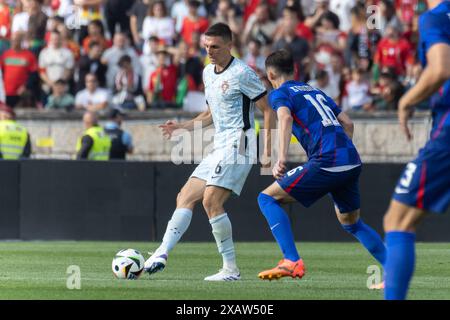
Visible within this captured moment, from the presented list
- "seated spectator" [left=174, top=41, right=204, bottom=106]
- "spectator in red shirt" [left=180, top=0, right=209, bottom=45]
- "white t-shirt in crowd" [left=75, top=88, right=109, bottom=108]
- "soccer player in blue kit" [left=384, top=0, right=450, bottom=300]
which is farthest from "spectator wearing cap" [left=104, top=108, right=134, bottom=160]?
"soccer player in blue kit" [left=384, top=0, right=450, bottom=300]

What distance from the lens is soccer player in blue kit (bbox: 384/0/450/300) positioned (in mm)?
8039

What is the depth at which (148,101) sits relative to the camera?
2333 cm

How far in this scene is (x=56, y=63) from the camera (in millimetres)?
23734

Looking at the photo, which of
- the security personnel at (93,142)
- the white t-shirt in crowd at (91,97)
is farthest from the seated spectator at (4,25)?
the security personnel at (93,142)

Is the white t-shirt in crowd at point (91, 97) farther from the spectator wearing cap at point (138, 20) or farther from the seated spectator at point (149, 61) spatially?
the spectator wearing cap at point (138, 20)

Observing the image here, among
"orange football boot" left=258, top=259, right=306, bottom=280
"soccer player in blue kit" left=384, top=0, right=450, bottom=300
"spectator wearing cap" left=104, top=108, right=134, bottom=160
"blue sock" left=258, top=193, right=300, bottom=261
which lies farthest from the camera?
"spectator wearing cap" left=104, top=108, right=134, bottom=160

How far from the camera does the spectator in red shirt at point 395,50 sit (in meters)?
22.5

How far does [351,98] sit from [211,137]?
306 cm

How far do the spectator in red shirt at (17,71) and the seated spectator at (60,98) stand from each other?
489 mm

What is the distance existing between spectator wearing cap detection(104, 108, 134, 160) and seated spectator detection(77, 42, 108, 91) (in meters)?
2.07

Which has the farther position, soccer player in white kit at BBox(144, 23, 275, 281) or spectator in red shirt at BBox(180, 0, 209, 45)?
spectator in red shirt at BBox(180, 0, 209, 45)

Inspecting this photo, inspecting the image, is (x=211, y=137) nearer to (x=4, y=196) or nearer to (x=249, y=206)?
(x=249, y=206)

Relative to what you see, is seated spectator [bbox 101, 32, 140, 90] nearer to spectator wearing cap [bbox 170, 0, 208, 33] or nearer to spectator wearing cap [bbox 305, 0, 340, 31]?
spectator wearing cap [bbox 170, 0, 208, 33]
